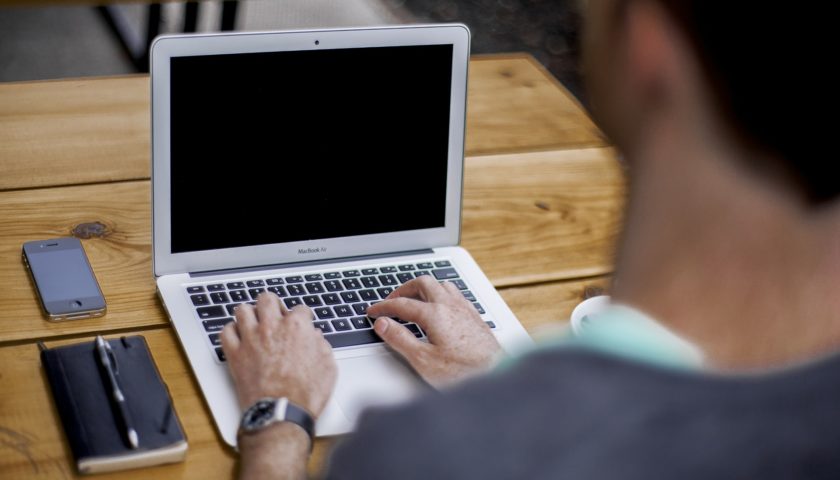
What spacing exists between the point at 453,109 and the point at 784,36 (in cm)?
81

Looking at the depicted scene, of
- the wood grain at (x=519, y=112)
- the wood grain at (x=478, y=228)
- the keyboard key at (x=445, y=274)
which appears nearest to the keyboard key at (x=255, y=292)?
the wood grain at (x=478, y=228)

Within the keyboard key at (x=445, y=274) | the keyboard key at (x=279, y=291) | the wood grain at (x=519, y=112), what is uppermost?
the keyboard key at (x=279, y=291)

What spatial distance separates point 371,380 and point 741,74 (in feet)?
2.20

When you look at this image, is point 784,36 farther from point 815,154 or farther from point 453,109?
point 453,109

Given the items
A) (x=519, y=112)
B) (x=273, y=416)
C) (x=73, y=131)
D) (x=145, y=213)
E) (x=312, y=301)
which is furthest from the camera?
(x=519, y=112)

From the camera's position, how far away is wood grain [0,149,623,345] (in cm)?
119

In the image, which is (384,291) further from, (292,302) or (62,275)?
(62,275)

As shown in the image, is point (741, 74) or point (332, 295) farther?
point (332, 295)

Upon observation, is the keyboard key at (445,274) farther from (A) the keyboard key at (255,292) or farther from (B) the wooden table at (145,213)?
(A) the keyboard key at (255,292)

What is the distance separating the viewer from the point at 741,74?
503mm

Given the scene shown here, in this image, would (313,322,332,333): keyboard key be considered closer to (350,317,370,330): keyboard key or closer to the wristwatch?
(350,317,370,330): keyboard key

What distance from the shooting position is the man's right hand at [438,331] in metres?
1.10

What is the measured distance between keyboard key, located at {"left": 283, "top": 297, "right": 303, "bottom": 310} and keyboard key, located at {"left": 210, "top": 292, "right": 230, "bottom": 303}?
64 mm

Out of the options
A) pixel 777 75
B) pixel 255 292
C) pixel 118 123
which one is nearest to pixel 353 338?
pixel 255 292
